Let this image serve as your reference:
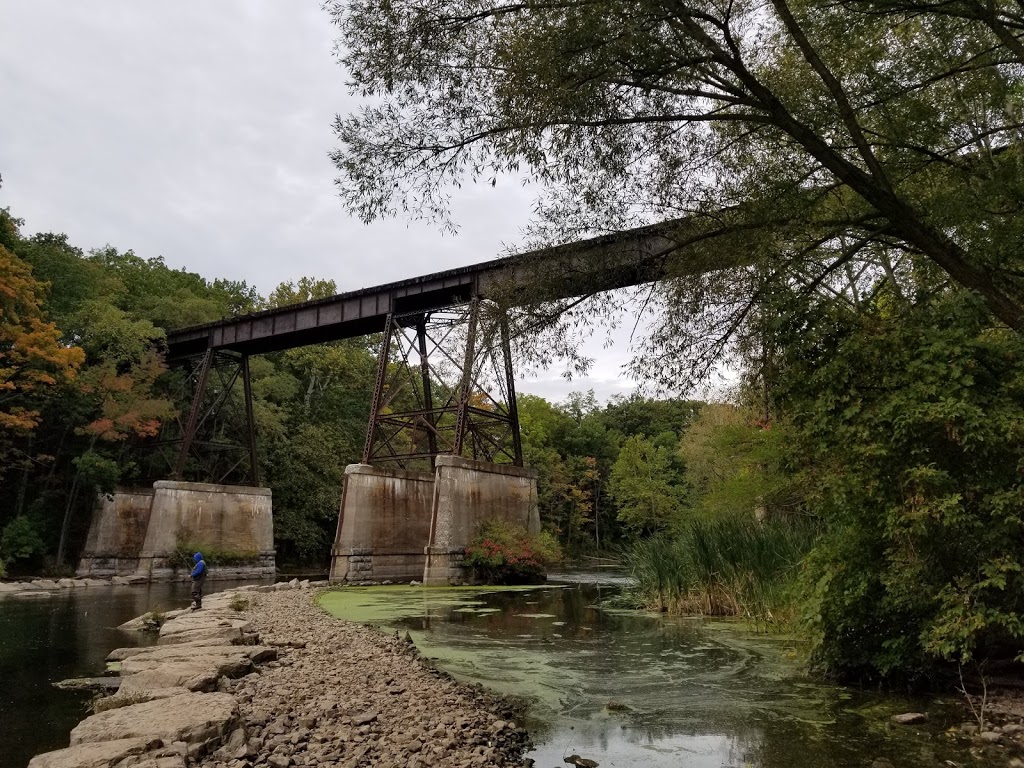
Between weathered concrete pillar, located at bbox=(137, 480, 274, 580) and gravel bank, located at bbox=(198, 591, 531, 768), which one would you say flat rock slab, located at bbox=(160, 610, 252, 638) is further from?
weathered concrete pillar, located at bbox=(137, 480, 274, 580)

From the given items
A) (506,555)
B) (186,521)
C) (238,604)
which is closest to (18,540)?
(186,521)

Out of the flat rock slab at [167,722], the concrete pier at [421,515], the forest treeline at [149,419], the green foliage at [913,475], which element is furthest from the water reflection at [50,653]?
the forest treeline at [149,419]

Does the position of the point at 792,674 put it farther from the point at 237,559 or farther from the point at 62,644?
the point at 237,559

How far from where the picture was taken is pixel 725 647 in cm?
786

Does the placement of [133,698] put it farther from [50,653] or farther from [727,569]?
[727,569]

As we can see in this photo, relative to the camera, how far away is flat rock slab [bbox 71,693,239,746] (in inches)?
154

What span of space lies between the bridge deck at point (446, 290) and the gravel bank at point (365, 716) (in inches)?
161

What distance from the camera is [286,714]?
4.84 meters

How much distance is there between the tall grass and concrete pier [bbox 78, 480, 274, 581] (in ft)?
65.8

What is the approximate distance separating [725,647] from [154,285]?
128 ft

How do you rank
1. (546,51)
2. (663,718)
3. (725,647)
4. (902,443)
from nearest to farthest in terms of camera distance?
1. (902,443)
2. (663,718)
3. (546,51)
4. (725,647)

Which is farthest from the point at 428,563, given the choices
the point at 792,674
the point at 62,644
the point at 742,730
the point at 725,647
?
A: the point at 742,730

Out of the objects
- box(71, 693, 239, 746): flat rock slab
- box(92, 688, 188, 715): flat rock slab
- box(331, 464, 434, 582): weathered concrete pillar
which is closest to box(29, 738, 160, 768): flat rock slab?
box(71, 693, 239, 746): flat rock slab

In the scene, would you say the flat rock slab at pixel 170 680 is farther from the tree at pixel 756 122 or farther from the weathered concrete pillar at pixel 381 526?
the weathered concrete pillar at pixel 381 526
